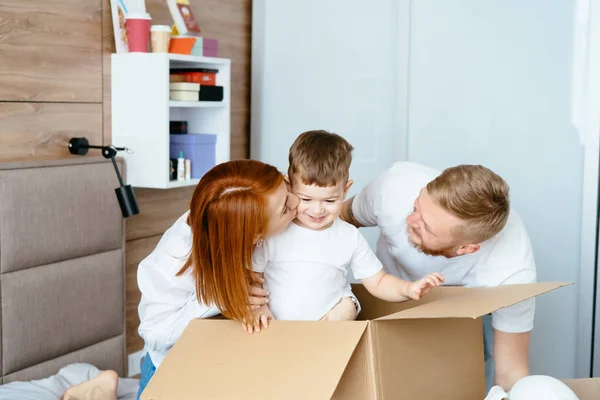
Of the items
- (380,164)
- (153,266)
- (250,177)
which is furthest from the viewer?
(380,164)

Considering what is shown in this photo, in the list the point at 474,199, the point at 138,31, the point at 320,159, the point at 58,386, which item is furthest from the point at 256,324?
the point at 138,31

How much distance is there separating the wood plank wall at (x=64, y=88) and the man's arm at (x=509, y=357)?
142cm

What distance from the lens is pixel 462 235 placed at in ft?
5.55

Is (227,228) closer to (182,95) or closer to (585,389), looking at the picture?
(585,389)

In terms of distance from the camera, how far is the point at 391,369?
1295 millimetres

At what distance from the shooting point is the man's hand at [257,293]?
1.48 m

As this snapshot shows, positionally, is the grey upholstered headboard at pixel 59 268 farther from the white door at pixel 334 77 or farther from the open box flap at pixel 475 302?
the open box flap at pixel 475 302

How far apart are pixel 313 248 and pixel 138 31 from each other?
1.20m

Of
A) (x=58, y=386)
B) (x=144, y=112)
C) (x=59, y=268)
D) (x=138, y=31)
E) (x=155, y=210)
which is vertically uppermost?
(x=138, y=31)

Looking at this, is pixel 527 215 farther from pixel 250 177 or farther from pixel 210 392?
pixel 210 392

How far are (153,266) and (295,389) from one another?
0.54 m

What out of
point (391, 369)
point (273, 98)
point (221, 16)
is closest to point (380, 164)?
point (273, 98)

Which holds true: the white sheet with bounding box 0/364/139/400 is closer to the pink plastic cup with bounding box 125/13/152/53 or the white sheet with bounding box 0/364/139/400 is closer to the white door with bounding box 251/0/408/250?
the pink plastic cup with bounding box 125/13/152/53

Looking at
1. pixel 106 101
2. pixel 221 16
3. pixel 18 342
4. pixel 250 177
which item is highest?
pixel 221 16
